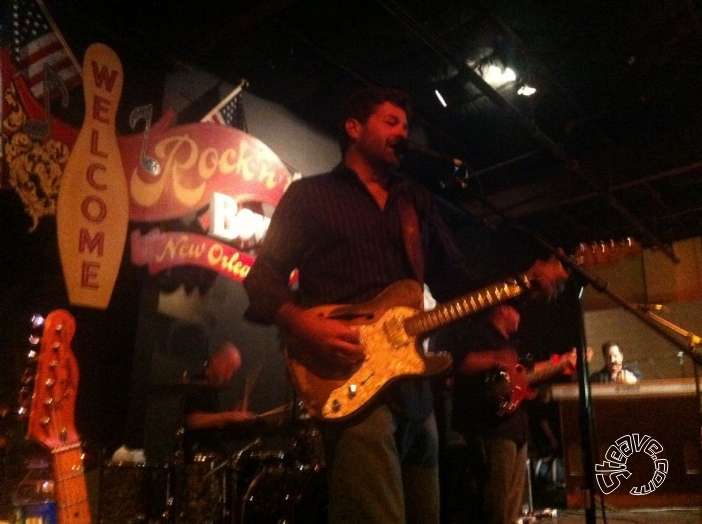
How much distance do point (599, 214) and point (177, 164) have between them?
632cm

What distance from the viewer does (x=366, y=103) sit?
2111 millimetres

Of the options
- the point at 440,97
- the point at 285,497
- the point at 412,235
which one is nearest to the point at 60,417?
the point at 285,497

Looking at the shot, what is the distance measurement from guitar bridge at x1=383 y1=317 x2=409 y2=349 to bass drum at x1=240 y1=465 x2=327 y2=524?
2481mm

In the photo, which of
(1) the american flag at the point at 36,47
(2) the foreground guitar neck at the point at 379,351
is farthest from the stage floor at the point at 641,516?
(1) the american flag at the point at 36,47

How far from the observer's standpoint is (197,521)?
371 cm

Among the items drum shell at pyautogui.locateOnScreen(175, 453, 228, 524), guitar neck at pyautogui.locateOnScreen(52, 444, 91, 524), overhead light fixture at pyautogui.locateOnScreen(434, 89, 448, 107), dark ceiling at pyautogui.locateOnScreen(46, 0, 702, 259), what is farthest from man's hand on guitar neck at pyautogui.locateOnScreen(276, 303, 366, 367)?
overhead light fixture at pyautogui.locateOnScreen(434, 89, 448, 107)

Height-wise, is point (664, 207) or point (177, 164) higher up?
point (664, 207)

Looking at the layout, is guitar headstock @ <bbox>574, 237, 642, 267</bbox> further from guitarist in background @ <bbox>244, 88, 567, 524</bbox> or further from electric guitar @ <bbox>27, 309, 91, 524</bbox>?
electric guitar @ <bbox>27, 309, 91, 524</bbox>

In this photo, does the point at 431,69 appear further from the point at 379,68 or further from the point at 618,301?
the point at 618,301

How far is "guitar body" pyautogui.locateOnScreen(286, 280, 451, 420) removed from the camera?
1655 millimetres

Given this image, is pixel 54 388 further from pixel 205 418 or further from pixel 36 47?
pixel 36 47

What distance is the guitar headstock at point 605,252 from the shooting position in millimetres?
2475

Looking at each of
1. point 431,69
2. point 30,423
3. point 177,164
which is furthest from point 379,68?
point 30,423

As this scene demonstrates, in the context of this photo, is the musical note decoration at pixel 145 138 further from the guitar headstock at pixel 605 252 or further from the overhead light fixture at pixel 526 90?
the overhead light fixture at pixel 526 90
